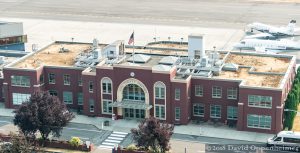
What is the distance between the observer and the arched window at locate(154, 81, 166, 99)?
310 ft

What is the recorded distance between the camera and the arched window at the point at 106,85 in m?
96.9

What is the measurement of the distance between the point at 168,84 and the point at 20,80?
76.3 feet

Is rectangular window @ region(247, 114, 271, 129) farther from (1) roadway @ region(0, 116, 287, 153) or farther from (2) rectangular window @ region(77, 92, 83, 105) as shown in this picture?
(2) rectangular window @ region(77, 92, 83, 105)

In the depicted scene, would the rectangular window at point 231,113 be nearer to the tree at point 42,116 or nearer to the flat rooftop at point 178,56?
the flat rooftop at point 178,56

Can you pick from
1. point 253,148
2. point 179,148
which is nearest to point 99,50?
point 179,148

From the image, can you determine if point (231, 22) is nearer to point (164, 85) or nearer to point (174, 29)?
point (174, 29)

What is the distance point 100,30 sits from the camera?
15425cm

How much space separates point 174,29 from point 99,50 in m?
53.1

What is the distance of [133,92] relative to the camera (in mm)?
96500

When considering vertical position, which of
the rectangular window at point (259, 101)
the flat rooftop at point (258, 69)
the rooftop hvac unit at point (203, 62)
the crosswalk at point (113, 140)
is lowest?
the crosswalk at point (113, 140)

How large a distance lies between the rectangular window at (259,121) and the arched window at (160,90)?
12323mm

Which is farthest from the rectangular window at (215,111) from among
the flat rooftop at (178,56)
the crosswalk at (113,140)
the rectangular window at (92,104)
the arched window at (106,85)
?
the rectangular window at (92,104)

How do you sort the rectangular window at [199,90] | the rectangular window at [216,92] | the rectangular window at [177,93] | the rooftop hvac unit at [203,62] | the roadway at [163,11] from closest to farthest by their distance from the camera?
the rectangular window at [177,93]
the rectangular window at [216,92]
the rectangular window at [199,90]
the rooftop hvac unit at [203,62]
the roadway at [163,11]

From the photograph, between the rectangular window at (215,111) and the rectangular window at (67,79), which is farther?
the rectangular window at (67,79)
